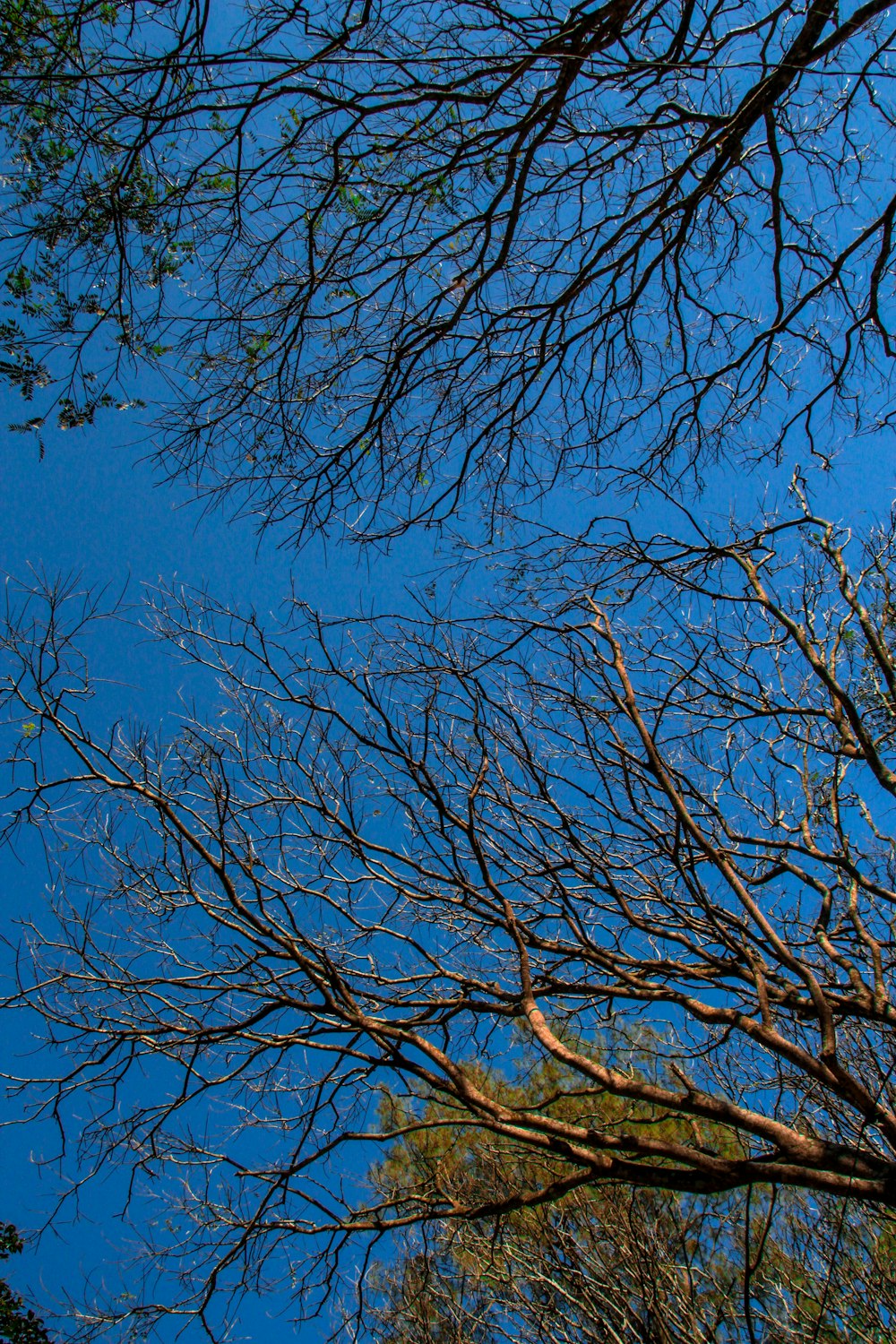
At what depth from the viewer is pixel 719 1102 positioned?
201 centimetres

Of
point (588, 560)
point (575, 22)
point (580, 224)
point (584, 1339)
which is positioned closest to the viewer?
point (575, 22)

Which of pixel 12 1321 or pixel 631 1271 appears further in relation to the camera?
pixel 12 1321

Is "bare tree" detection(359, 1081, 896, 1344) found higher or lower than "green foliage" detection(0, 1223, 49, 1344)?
lower

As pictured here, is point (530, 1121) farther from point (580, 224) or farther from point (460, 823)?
point (580, 224)

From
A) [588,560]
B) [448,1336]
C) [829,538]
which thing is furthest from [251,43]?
[448,1336]

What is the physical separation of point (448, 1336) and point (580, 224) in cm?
730

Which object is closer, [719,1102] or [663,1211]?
[719,1102]

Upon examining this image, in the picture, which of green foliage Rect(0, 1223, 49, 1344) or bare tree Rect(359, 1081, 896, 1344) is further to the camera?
green foliage Rect(0, 1223, 49, 1344)

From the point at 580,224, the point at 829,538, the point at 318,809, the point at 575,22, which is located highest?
the point at 580,224

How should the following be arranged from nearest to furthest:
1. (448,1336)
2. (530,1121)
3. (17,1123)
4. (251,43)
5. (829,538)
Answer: (530,1121)
(251,43)
(17,1123)
(829,538)
(448,1336)

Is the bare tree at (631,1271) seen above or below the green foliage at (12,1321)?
below

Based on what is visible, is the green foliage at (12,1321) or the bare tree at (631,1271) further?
the green foliage at (12,1321)

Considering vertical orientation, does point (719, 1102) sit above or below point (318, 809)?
below

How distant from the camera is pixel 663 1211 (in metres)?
6.04
